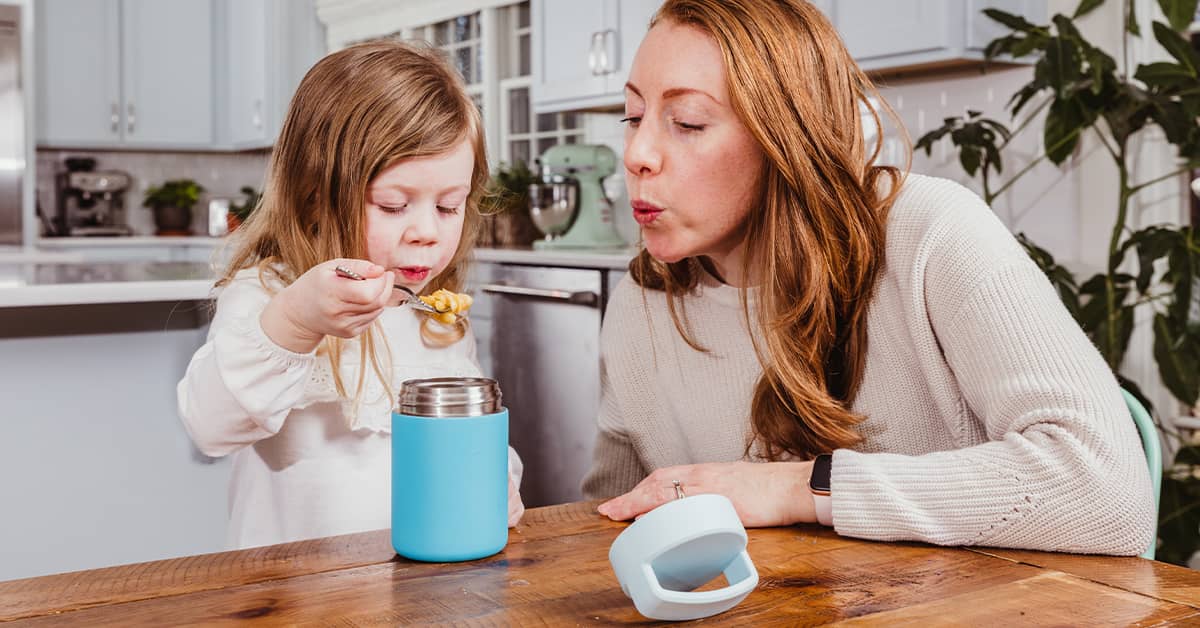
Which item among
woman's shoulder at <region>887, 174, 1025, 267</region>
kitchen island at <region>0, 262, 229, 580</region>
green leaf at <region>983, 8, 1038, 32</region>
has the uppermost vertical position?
green leaf at <region>983, 8, 1038, 32</region>

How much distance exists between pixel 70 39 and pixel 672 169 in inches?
219

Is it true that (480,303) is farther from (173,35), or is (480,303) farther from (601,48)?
(173,35)

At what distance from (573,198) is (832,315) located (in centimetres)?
274

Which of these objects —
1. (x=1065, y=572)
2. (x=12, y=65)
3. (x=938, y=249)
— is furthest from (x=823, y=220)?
(x=12, y=65)

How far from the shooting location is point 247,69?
609cm

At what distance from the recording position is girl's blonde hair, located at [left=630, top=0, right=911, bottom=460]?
124cm

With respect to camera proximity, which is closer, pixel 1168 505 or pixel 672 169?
pixel 672 169

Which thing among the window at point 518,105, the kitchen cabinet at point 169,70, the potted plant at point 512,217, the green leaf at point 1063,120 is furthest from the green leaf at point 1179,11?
the kitchen cabinet at point 169,70

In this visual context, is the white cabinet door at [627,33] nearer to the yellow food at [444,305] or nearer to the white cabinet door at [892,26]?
the white cabinet door at [892,26]

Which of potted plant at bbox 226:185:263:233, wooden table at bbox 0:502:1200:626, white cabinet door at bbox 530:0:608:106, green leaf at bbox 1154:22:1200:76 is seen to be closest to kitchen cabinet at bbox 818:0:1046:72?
green leaf at bbox 1154:22:1200:76

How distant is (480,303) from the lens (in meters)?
3.99

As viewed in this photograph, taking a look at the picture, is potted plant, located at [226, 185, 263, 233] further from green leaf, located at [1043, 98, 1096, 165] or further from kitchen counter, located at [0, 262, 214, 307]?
green leaf, located at [1043, 98, 1096, 165]

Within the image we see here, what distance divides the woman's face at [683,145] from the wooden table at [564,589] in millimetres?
398

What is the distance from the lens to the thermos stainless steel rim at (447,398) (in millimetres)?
906
